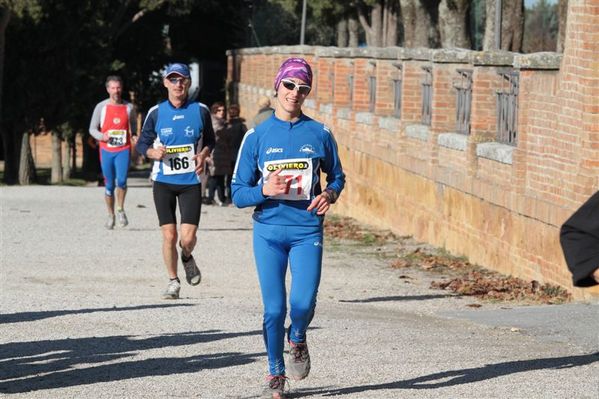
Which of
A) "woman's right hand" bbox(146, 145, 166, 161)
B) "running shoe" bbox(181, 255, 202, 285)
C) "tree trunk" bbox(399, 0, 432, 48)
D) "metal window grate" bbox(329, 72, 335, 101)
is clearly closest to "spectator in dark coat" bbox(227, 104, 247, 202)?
"metal window grate" bbox(329, 72, 335, 101)

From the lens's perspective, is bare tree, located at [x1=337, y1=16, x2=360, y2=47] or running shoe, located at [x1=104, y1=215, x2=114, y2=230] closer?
running shoe, located at [x1=104, y1=215, x2=114, y2=230]

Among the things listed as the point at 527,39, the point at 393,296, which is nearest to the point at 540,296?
the point at 393,296

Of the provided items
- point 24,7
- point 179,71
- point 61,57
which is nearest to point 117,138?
point 179,71

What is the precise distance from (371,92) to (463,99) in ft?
21.7

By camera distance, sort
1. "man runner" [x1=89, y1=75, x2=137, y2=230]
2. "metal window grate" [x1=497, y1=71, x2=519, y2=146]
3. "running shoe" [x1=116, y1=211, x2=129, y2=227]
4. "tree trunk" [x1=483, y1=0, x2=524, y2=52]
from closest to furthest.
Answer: "metal window grate" [x1=497, y1=71, x2=519, y2=146], "man runner" [x1=89, y1=75, x2=137, y2=230], "running shoe" [x1=116, y1=211, x2=129, y2=227], "tree trunk" [x1=483, y1=0, x2=524, y2=52]

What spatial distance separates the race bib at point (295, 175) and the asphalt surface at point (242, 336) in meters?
1.15

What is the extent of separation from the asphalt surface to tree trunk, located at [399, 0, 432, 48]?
2170cm

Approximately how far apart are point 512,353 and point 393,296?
4770 millimetres

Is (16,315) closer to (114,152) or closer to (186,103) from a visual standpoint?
(186,103)

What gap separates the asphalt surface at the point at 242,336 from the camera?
350 inches

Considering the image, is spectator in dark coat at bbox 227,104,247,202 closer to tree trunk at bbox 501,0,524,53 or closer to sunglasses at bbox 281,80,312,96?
tree trunk at bbox 501,0,524,53

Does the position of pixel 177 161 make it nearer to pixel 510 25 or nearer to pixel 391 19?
pixel 510 25

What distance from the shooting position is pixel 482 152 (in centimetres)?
1772

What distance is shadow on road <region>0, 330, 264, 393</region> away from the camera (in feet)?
30.0
